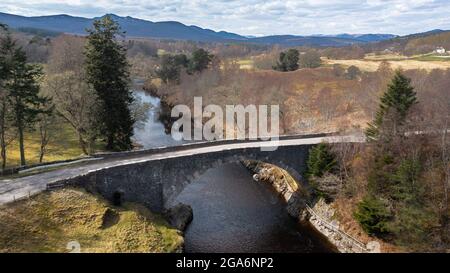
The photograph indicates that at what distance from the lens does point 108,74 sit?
42344mm

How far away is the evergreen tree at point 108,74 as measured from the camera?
4178cm

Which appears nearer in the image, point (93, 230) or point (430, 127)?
point (93, 230)

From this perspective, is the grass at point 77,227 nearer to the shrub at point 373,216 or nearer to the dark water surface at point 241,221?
the dark water surface at point 241,221

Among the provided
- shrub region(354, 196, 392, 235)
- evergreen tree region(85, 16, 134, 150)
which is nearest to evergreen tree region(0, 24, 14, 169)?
evergreen tree region(85, 16, 134, 150)

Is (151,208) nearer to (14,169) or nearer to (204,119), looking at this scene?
(14,169)

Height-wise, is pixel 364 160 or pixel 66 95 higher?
pixel 66 95

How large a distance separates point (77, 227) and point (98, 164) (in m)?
7.65

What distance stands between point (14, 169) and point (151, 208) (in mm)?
11410

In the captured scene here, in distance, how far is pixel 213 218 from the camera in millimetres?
36531


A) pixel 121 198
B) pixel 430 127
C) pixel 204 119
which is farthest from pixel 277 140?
pixel 204 119

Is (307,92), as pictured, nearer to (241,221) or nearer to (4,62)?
(241,221)

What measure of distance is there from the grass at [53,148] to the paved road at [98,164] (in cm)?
853

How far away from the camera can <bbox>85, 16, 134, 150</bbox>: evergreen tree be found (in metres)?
41.8
